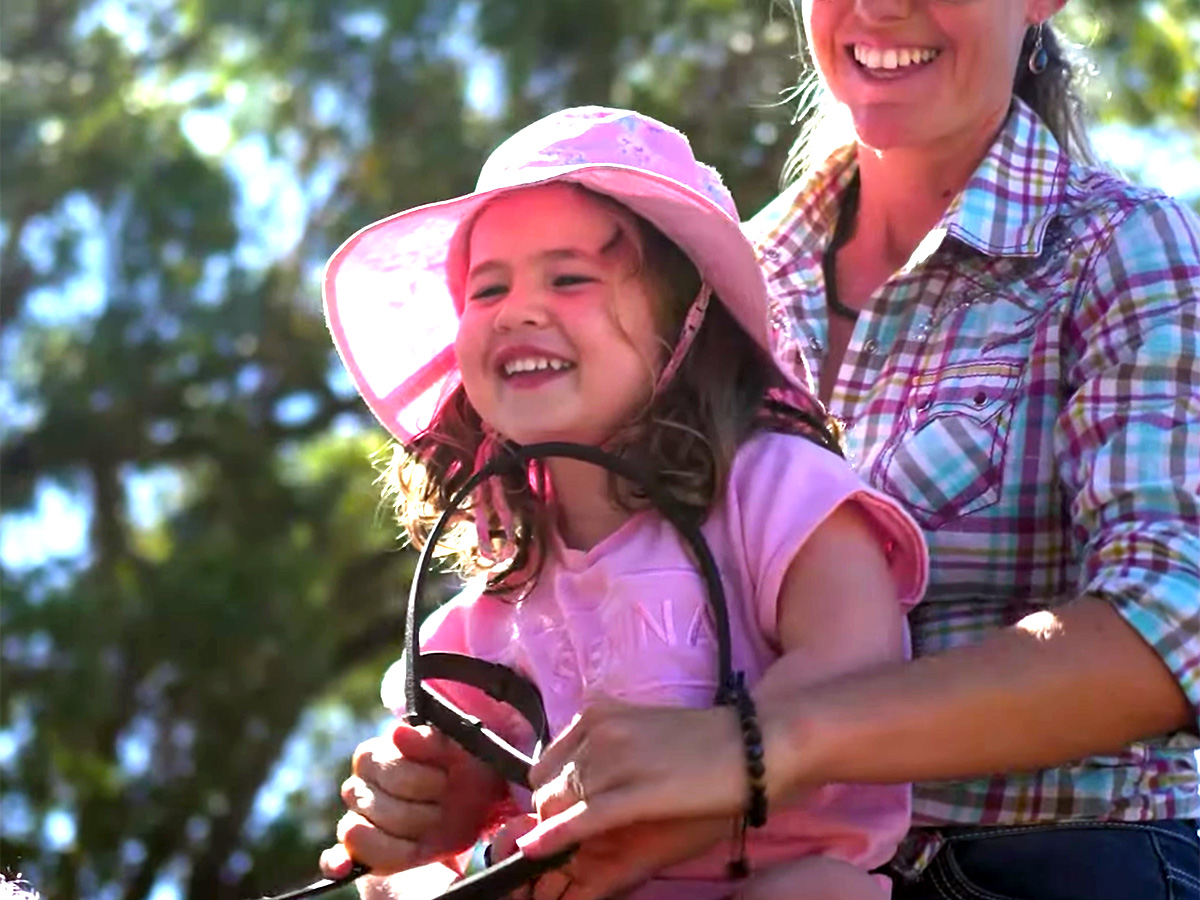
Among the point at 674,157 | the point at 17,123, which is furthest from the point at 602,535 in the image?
the point at 17,123

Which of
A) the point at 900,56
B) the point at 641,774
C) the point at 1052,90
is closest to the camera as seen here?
the point at 641,774

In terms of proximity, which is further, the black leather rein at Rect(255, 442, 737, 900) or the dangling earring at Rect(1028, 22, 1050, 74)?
the dangling earring at Rect(1028, 22, 1050, 74)

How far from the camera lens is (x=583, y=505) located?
176 centimetres

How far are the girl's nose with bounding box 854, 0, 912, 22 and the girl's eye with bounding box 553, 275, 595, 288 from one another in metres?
0.54

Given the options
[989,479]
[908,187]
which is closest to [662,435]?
[989,479]

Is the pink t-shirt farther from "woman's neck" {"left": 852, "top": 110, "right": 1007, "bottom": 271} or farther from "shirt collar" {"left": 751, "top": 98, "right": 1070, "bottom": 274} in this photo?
"woman's neck" {"left": 852, "top": 110, "right": 1007, "bottom": 271}

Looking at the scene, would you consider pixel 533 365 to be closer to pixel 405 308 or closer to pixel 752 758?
pixel 405 308

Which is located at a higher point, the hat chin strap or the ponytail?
the ponytail

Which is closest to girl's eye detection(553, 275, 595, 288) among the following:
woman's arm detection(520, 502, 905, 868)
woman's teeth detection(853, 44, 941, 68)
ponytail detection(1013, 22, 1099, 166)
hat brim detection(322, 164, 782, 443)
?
hat brim detection(322, 164, 782, 443)

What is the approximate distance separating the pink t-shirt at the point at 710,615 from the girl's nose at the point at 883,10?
0.56 m

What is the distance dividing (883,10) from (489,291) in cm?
58

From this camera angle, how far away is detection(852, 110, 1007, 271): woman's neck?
2.12 meters

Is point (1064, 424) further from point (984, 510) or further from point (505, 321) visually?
point (505, 321)

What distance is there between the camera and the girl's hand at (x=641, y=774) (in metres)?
1.40
